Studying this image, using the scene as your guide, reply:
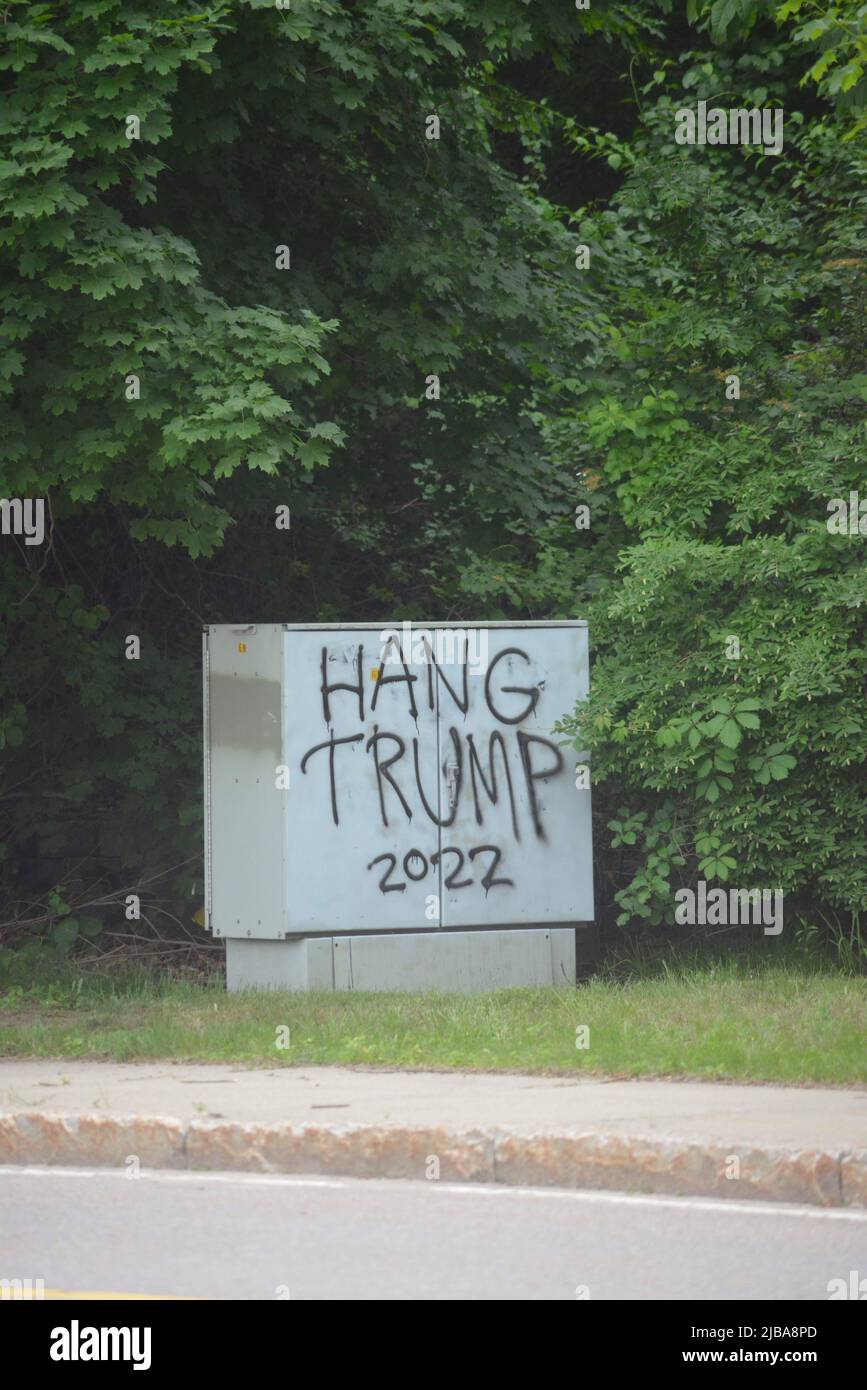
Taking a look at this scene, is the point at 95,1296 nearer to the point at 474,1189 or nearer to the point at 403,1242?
the point at 403,1242

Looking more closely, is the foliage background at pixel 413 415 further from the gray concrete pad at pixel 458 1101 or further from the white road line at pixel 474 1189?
the white road line at pixel 474 1189

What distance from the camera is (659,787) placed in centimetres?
1177

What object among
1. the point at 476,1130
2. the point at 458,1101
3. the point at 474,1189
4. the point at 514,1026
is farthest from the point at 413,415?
the point at 474,1189

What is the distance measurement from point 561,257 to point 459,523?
223 centimetres

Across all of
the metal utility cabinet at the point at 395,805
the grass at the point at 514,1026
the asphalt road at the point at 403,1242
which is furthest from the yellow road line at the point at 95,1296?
the metal utility cabinet at the point at 395,805

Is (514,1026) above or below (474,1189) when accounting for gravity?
above

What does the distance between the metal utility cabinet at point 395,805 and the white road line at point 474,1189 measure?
13.5ft

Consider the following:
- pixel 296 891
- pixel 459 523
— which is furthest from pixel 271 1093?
pixel 459 523

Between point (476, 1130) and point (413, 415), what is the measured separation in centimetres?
834

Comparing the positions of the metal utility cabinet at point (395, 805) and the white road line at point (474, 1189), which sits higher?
the metal utility cabinet at point (395, 805)

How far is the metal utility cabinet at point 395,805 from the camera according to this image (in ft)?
38.1

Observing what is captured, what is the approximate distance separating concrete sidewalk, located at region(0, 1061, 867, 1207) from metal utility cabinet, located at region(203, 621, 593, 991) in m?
3.11

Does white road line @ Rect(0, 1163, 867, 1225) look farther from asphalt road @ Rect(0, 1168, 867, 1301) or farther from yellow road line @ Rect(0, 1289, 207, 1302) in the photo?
yellow road line @ Rect(0, 1289, 207, 1302)

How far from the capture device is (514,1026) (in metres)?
9.52
